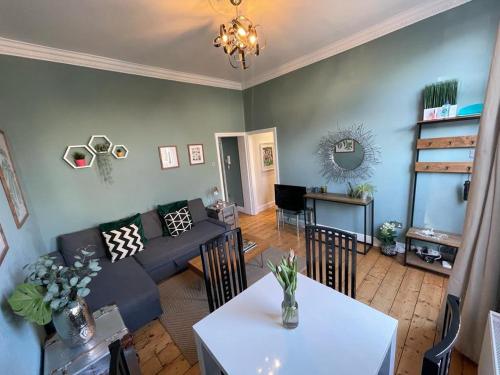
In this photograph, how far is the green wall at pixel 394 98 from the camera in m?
2.10

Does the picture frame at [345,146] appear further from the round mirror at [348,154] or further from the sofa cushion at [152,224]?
the sofa cushion at [152,224]

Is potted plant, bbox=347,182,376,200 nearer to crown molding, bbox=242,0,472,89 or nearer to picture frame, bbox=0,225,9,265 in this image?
crown molding, bbox=242,0,472,89

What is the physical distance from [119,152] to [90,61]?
3.86 ft

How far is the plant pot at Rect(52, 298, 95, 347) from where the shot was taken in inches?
49.3

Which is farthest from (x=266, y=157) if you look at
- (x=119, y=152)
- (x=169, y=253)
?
(x=169, y=253)

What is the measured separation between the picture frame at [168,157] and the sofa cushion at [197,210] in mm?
705

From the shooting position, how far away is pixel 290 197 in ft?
12.3

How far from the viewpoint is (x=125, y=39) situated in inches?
92.1

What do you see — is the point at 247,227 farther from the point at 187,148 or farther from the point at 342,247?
the point at 342,247

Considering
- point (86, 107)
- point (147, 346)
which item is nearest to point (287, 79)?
point (86, 107)

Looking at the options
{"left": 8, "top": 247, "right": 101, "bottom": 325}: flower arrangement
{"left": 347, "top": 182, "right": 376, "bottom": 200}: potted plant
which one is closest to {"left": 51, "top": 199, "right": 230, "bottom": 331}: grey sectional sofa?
{"left": 8, "top": 247, "right": 101, "bottom": 325}: flower arrangement

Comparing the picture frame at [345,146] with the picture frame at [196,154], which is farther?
the picture frame at [196,154]

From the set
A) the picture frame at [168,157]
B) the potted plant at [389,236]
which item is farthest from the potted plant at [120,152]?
the potted plant at [389,236]

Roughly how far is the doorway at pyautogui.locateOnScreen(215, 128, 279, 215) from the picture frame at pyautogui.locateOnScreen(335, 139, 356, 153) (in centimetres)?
180
